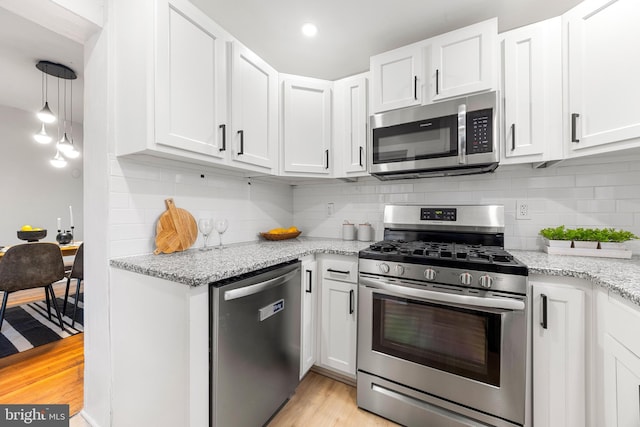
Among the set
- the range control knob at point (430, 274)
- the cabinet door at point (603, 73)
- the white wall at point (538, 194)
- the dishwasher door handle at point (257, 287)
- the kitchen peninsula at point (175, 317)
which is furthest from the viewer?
the white wall at point (538, 194)

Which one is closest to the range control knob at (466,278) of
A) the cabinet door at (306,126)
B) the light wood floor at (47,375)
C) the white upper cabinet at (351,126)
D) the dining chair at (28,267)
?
the white upper cabinet at (351,126)

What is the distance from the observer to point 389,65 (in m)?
1.86

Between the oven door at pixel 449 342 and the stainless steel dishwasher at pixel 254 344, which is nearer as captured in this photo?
the stainless steel dishwasher at pixel 254 344

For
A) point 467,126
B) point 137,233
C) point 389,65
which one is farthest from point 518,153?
point 137,233

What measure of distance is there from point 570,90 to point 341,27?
55.3 inches

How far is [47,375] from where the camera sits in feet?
6.13

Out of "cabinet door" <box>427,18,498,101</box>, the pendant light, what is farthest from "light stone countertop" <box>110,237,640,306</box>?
the pendant light

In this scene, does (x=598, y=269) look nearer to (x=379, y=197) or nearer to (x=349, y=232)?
(x=379, y=197)

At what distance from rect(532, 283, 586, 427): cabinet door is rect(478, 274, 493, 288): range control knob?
21 centimetres

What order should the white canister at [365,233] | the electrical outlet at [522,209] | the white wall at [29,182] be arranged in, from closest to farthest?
the electrical outlet at [522,209], the white canister at [365,233], the white wall at [29,182]

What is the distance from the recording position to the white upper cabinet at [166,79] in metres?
1.25

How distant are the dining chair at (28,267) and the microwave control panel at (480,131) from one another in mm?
3753

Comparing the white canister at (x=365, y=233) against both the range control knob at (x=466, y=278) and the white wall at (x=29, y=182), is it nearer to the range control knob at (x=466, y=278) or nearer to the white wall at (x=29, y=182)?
the range control knob at (x=466, y=278)

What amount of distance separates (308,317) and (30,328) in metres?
2.90
